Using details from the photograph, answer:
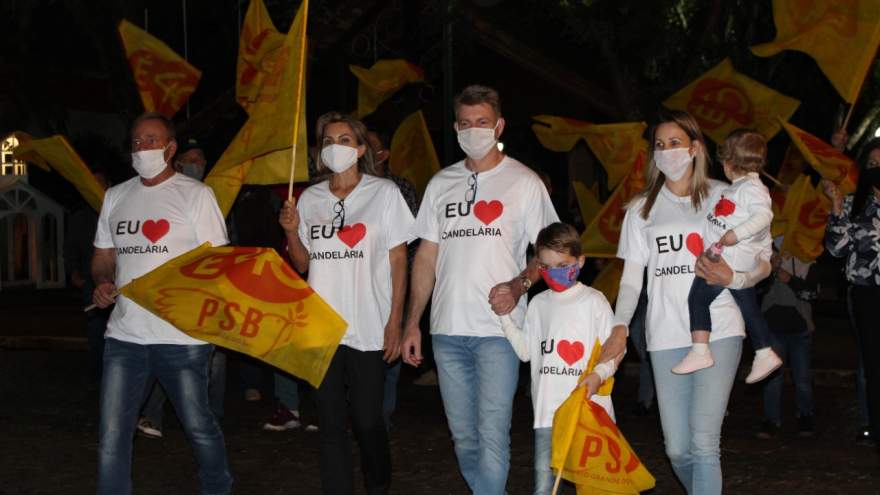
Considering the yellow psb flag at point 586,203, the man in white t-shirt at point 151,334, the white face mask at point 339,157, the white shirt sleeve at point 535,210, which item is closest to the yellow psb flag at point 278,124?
the white face mask at point 339,157

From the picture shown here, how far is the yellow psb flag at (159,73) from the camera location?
10.6 m

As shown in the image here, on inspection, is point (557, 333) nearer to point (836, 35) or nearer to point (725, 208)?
point (725, 208)

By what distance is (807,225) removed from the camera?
32.1 feet

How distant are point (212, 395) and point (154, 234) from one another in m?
3.55

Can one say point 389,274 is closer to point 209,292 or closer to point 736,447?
point 209,292

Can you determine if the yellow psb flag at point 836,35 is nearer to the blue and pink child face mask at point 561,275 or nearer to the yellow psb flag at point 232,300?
the blue and pink child face mask at point 561,275

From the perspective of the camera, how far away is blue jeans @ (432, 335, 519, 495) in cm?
631

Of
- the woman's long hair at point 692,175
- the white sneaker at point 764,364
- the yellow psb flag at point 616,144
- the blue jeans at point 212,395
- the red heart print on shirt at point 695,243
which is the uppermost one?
the yellow psb flag at point 616,144

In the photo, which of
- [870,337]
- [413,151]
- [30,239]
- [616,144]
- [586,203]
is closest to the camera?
[870,337]

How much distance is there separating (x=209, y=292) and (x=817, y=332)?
39.3 ft

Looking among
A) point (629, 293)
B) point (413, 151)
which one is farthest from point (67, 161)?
point (413, 151)

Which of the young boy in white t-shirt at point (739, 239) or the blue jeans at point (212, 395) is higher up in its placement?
the young boy in white t-shirt at point (739, 239)

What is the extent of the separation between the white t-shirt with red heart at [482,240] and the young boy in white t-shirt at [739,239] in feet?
2.75

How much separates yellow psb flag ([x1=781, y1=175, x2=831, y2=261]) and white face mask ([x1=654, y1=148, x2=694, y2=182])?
366 centimetres
